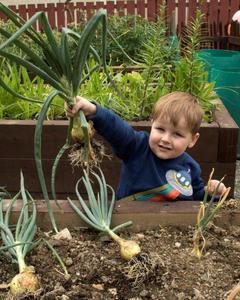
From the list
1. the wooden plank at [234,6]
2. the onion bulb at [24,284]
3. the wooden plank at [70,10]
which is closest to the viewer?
the onion bulb at [24,284]

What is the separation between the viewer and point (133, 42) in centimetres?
469

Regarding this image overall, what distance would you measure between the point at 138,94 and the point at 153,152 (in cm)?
116

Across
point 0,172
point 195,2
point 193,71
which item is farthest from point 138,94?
point 195,2

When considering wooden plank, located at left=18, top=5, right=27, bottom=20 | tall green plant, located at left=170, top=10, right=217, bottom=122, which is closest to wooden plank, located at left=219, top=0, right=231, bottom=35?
wooden plank, located at left=18, top=5, right=27, bottom=20

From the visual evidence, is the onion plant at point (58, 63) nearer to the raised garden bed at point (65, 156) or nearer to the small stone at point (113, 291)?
the small stone at point (113, 291)

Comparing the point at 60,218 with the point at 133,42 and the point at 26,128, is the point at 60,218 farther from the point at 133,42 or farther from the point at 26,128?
the point at 133,42

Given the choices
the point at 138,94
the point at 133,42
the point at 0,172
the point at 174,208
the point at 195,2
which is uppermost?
the point at 195,2

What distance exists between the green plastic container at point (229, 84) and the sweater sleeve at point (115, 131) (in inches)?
88.1

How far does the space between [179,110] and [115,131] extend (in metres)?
0.27

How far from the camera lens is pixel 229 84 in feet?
14.1

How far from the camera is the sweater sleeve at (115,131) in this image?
1.66m

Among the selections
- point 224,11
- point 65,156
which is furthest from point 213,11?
point 65,156

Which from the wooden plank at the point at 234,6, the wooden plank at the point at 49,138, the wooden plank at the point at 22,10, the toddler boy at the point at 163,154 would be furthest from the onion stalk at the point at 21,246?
the wooden plank at the point at 22,10

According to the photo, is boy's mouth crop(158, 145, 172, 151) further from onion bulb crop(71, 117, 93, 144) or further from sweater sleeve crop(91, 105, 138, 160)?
onion bulb crop(71, 117, 93, 144)
